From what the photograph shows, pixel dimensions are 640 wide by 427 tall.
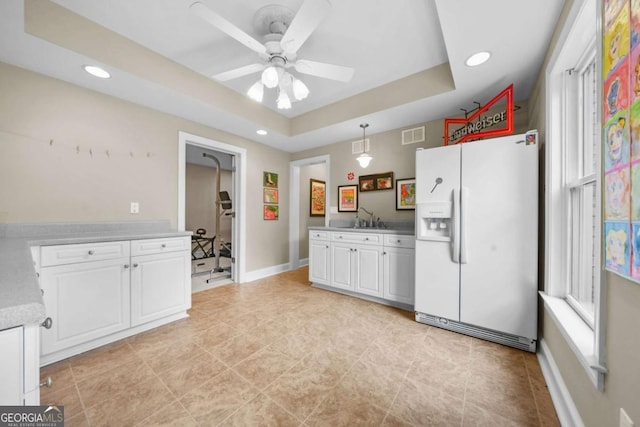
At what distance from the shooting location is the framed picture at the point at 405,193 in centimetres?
326

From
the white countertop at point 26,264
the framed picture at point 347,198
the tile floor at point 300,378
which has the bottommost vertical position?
the tile floor at point 300,378

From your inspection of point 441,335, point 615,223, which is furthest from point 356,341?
point 615,223

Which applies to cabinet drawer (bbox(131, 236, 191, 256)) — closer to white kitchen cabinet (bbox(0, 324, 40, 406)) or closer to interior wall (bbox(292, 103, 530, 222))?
white kitchen cabinet (bbox(0, 324, 40, 406))

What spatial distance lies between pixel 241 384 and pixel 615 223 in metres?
2.08

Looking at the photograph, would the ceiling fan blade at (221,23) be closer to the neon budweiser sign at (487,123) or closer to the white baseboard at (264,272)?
the neon budweiser sign at (487,123)

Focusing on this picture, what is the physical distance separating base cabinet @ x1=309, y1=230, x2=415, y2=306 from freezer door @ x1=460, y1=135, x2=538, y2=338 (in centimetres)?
66

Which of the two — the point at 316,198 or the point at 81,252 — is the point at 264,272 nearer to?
the point at 316,198

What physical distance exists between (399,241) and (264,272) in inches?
96.4

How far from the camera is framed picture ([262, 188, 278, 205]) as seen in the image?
418 centimetres

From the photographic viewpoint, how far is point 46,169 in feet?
7.00

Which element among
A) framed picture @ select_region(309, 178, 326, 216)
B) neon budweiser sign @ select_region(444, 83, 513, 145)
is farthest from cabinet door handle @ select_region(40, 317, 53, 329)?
framed picture @ select_region(309, 178, 326, 216)

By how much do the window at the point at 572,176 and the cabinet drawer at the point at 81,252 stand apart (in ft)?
10.4

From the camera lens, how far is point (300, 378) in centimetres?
164

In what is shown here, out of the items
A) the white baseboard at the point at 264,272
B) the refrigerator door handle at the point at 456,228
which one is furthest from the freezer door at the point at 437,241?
the white baseboard at the point at 264,272
